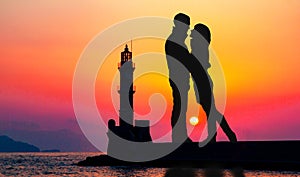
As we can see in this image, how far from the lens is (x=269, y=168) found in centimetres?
4944

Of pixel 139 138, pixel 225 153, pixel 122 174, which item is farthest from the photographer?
pixel 139 138

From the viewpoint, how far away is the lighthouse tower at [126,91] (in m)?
77.9

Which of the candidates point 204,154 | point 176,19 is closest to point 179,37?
point 176,19

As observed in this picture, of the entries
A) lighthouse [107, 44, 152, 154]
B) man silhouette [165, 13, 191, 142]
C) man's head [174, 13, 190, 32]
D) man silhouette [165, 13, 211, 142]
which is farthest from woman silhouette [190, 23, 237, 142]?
lighthouse [107, 44, 152, 154]

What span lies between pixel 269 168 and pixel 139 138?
2853 centimetres

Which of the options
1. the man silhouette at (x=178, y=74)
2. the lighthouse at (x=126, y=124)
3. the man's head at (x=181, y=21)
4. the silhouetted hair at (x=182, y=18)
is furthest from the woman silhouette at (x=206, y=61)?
the lighthouse at (x=126, y=124)

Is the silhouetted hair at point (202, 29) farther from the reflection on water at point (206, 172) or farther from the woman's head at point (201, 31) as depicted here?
the reflection on water at point (206, 172)

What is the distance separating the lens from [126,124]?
3041 inches

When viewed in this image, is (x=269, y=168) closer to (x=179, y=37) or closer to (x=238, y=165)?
(x=238, y=165)

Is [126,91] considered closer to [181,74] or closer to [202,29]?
[181,74]

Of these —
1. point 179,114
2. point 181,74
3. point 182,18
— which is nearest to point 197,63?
point 181,74

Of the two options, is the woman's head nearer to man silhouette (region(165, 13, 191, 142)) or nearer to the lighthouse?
man silhouette (region(165, 13, 191, 142))

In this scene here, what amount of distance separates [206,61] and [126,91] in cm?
2300

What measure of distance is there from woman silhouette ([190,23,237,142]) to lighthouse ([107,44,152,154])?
1852 cm
